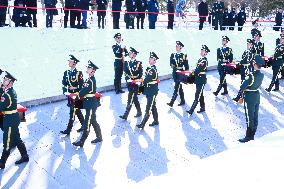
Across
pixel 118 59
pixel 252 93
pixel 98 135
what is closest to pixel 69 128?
pixel 98 135

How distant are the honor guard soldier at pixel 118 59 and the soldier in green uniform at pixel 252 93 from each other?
169 inches

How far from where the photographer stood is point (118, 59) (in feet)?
38.9

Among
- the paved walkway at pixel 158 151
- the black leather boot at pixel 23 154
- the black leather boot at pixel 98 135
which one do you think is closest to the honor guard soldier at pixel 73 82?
the paved walkway at pixel 158 151

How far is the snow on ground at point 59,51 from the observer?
37.8 ft

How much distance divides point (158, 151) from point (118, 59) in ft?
15.2

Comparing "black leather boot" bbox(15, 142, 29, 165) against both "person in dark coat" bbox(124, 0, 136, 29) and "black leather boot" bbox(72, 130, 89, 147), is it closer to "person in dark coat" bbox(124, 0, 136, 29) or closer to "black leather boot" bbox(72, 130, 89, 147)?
"black leather boot" bbox(72, 130, 89, 147)

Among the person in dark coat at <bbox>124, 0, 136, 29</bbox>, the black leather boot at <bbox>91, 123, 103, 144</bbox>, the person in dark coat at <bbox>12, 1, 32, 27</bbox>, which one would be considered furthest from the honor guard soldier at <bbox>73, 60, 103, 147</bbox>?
the person in dark coat at <bbox>124, 0, 136, 29</bbox>

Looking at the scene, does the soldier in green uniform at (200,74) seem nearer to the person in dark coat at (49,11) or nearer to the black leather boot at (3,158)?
the black leather boot at (3,158)

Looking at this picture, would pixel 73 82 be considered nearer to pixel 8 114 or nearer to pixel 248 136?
pixel 8 114

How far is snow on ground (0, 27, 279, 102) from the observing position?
454 inches

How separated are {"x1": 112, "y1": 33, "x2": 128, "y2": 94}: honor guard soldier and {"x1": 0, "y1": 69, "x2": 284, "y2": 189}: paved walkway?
0.43 meters

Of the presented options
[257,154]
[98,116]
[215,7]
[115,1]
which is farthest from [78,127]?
[215,7]

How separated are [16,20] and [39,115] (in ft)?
13.8

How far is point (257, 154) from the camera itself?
12.4ft
